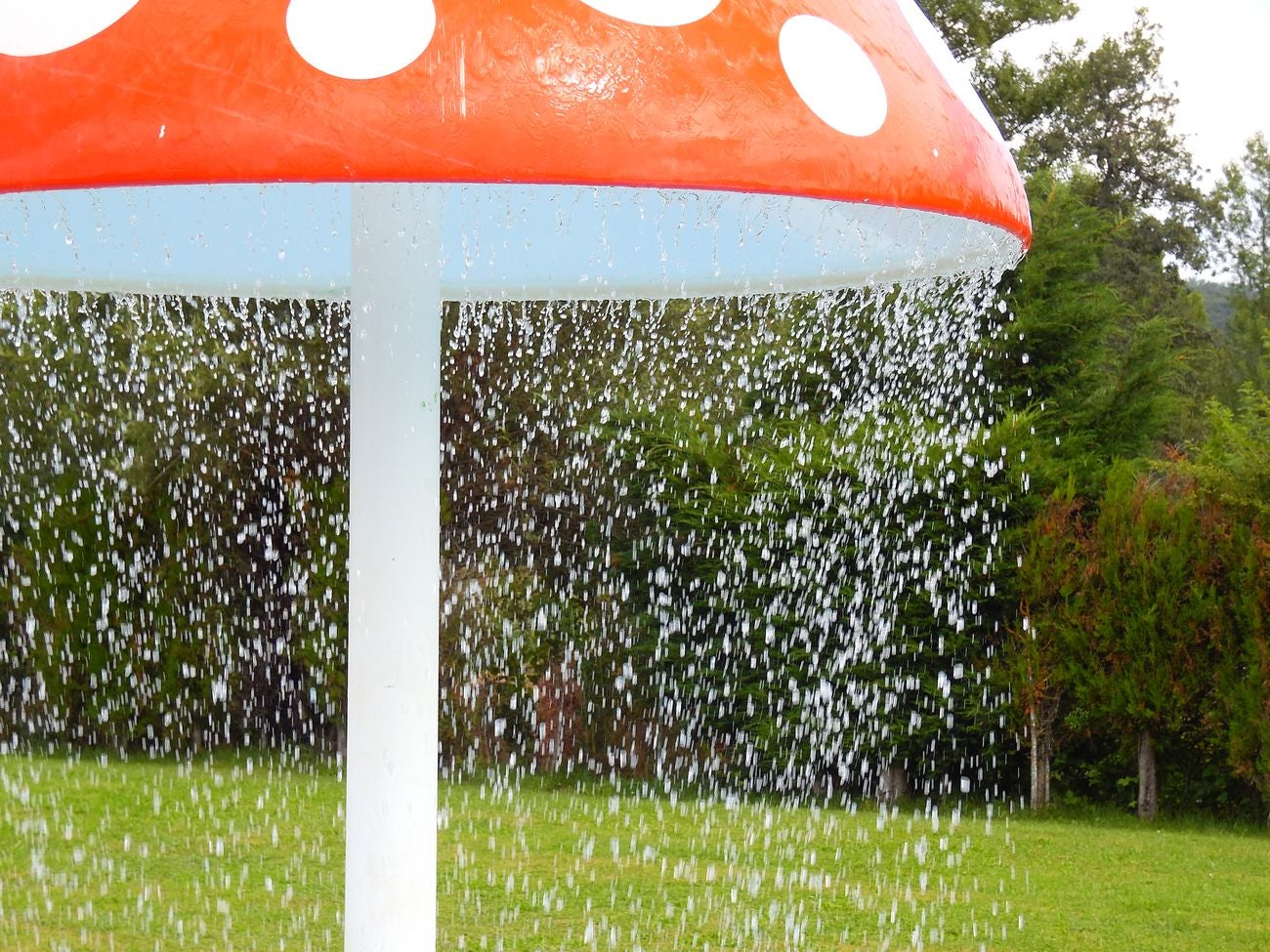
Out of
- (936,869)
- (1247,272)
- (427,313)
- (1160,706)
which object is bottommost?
(936,869)

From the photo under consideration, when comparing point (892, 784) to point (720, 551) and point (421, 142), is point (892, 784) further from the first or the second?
point (421, 142)

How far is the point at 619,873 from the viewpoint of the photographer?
287 inches

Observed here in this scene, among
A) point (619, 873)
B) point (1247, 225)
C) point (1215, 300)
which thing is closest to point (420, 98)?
point (619, 873)

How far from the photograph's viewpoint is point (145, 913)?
6336 millimetres

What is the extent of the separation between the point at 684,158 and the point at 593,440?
877cm

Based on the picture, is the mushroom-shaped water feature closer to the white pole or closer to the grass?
the white pole

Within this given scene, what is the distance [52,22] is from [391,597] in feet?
3.22

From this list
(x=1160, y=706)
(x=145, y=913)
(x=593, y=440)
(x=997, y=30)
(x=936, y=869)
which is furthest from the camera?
(x=997, y=30)

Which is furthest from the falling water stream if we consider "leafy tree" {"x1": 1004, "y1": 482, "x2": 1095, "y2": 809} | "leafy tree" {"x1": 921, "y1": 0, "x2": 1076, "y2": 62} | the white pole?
"leafy tree" {"x1": 921, "y1": 0, "x2": 1076, "y2": 62}

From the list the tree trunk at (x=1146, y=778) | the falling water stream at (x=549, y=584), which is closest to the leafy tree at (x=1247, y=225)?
the tree trunk at (x=1146, y=778)

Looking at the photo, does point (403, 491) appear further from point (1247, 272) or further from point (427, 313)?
point (1247, 272)

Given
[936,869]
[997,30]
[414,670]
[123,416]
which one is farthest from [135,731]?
[997,30]

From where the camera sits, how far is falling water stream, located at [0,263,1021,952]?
30.0 ft

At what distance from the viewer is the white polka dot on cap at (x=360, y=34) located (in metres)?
1.58
